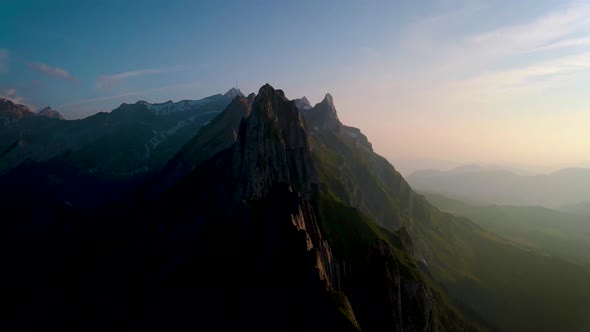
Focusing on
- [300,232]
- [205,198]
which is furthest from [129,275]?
[300,232]

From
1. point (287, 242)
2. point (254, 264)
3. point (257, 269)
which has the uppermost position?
point (287, 242)

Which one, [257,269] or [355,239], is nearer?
[257,269]

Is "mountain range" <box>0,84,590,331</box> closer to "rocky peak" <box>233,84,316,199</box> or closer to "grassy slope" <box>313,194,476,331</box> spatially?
"rocky peak" <box>233,84,316,199</box>

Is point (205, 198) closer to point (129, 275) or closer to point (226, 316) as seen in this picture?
point (129, 275)

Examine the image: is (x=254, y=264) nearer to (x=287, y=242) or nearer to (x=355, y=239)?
(x=287, y=242)

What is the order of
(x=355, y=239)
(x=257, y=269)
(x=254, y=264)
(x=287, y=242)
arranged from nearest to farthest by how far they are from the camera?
(x=287, y=242) < (x=257, y=269) < (x=254, y=264) < (x=355, y=239)

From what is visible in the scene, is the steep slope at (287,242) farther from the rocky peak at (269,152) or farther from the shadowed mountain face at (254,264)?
the rocky peak at (269,152)

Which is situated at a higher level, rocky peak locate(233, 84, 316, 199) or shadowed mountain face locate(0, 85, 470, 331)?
rocky peak locate(233, 84, 316, 199)

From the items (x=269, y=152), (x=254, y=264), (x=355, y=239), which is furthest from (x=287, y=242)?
(x=269, y=152)

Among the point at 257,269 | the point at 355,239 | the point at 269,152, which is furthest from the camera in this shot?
the point at 269,152

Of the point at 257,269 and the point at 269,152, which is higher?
the point at 269,152

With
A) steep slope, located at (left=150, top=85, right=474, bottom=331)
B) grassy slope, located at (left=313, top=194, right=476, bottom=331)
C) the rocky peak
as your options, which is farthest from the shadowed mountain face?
grassy slope, located at (left=313, top=194, right=476, bottom=331)
